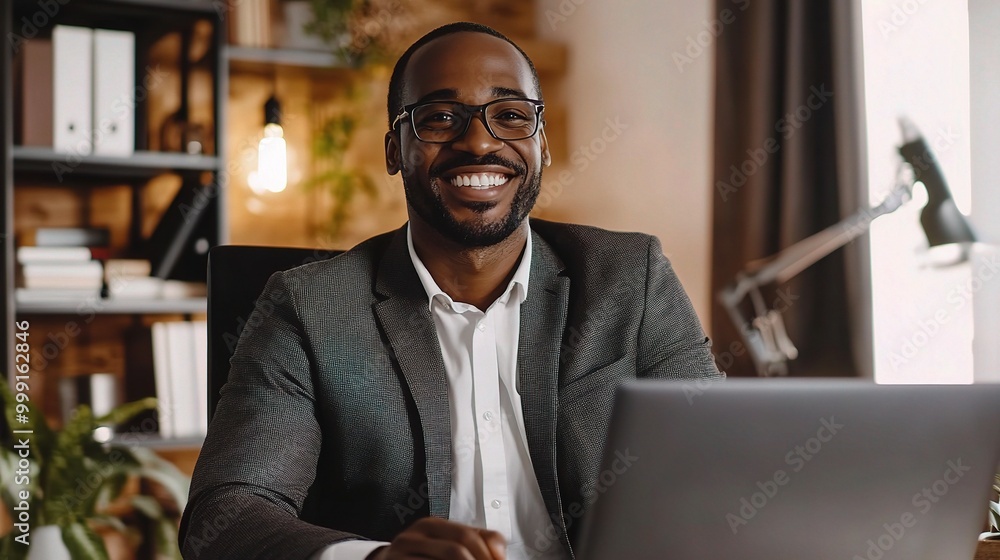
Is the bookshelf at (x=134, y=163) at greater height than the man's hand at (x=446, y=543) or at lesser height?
greater

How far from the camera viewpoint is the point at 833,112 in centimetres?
220

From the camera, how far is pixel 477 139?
1207mm

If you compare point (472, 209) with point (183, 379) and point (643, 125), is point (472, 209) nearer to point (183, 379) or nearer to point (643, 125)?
point (183, 379)

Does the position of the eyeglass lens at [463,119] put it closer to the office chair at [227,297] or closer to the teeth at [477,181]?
the teeth at [477,181]

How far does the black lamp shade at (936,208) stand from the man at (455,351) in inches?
29.5

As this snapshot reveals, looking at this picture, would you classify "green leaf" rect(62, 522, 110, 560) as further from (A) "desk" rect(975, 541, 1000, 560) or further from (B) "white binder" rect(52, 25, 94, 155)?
(A) "desk" rect(975, 541, 1000, 560)

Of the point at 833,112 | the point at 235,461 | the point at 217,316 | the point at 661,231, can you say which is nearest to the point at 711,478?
the point at 235,461

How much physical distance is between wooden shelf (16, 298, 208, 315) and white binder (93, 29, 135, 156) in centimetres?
39

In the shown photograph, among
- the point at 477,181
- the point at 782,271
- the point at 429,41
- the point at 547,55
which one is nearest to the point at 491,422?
the point at 477,181

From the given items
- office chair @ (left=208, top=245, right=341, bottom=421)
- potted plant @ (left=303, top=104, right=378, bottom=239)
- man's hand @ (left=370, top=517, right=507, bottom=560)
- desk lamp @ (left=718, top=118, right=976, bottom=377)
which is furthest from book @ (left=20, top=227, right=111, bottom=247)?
man's hand @ (left=370, top=517, right=507, bottom=560)

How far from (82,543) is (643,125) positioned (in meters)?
1.93

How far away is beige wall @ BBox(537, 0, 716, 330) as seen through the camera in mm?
2655

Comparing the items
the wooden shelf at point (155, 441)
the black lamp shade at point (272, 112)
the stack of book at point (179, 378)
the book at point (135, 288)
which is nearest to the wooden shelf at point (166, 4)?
the black lamp shade at point (272, 112)

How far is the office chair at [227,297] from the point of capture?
1238 millimetres
